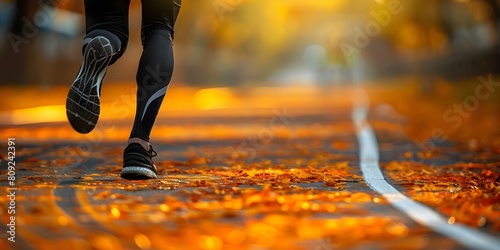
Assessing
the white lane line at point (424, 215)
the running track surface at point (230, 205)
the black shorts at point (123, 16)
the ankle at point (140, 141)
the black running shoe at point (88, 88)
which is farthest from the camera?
the black shorts at point (123, 16)

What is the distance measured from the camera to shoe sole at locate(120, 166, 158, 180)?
21.9 ft

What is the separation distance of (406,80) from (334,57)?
4.82 meters

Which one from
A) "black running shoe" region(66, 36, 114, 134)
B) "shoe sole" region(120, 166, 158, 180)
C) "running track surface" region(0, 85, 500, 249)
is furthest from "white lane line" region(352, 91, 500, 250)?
"black running shoe" region(66, 36, 114, 134)

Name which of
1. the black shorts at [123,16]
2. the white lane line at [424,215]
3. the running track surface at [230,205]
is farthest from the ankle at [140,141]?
the white lane line at [424,215]

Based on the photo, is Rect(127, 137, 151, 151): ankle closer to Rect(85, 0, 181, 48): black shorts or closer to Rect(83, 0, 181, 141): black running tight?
Rect(83, 0, 181, 141): black running tight

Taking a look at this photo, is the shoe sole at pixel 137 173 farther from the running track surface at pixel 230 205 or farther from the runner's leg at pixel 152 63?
the runner's leg at pixel 152 63

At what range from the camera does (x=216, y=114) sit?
22.0m

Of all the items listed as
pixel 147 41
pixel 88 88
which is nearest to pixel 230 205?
pixel 88 88

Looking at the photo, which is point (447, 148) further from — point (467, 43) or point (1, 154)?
point (467, 43)

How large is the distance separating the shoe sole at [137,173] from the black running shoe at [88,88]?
13.8 inches

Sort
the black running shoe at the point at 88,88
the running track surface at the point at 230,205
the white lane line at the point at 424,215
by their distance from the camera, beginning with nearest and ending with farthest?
the white lane line at the point at 424,215, the running track surface at the point at 230,205, the black running shoe at the point at 88,88

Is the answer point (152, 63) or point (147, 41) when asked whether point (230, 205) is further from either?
point (147, 41)

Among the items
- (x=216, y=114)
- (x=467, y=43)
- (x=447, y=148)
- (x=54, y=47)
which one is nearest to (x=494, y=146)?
(x=447, y=148)

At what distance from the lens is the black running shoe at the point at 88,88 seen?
21.6 ft
